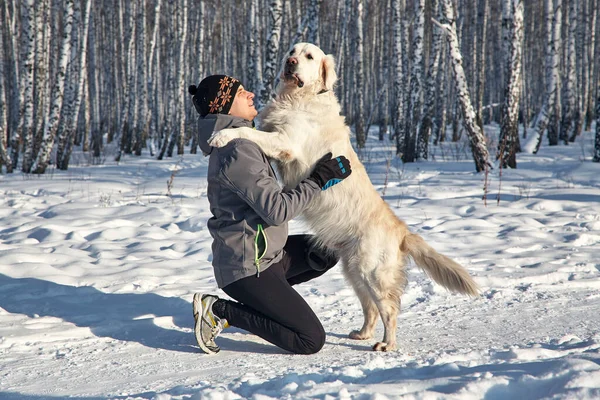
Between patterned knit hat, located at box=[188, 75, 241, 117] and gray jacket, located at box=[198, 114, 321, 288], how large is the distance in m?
0.05

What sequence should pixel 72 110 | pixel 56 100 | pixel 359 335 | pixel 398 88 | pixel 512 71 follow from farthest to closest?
pixel 398 88
pixel 72 110
pixel 56 100
pixel 512 71
pixel 359 335

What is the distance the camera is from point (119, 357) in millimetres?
2729

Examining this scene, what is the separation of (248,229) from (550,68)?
11.6 m

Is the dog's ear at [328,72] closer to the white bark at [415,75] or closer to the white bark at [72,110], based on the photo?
the white bark at [415,75]

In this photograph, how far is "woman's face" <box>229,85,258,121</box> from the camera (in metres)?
2.87

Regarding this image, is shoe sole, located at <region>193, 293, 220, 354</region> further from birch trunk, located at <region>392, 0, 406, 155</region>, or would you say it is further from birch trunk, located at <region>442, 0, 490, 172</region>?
birch trunk, located at <region>392, 0, 406, 155</region>

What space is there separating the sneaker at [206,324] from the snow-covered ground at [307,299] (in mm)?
69

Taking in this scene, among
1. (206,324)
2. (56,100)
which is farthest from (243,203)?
(56,100)

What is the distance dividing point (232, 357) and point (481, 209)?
171 inches

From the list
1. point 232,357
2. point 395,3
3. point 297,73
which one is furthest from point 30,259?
point 395,3

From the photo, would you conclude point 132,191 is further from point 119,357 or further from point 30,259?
point 119,357

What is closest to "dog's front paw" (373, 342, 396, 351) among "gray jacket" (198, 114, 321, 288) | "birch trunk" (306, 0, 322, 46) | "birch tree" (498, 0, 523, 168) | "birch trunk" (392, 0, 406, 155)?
"gray jacket" (198, 114, 321, 288)

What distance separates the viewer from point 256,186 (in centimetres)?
265

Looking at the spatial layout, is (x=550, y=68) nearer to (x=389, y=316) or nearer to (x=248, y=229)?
(x=389, y=316)
